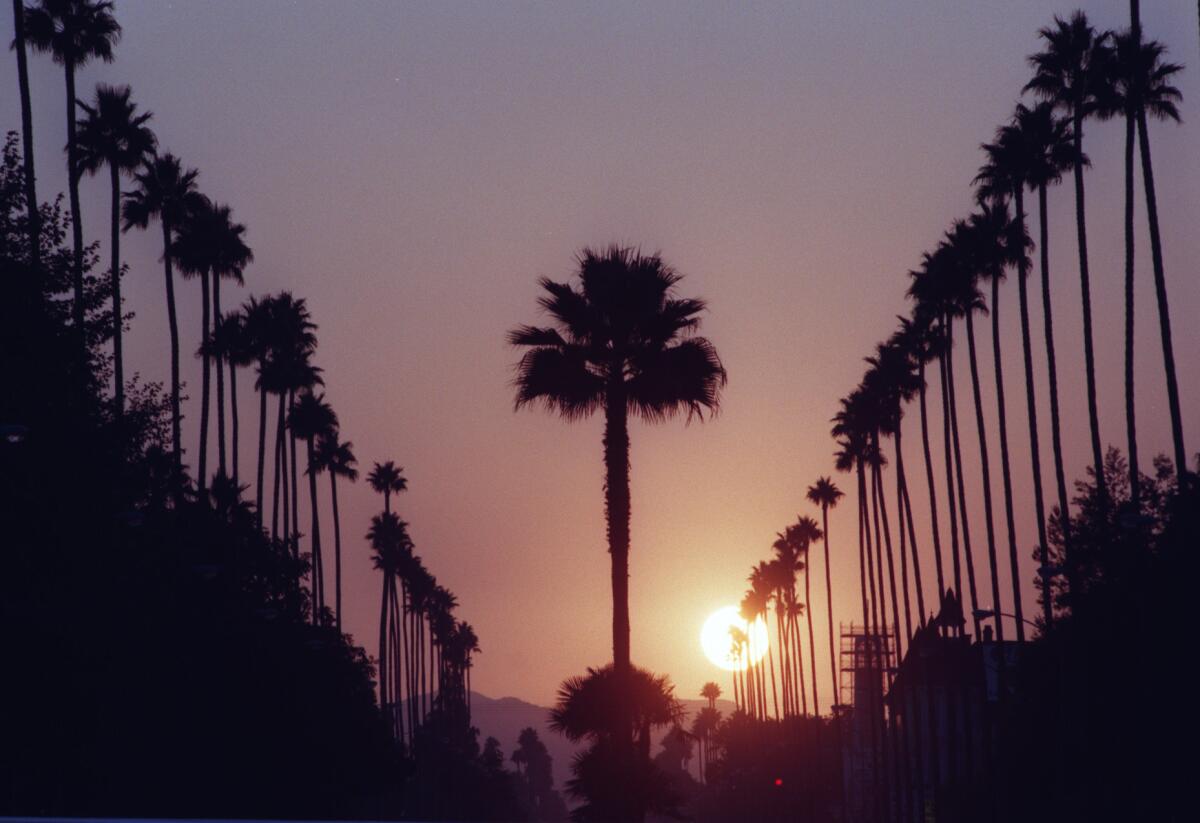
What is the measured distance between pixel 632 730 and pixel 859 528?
67.1 m

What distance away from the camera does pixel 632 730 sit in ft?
104

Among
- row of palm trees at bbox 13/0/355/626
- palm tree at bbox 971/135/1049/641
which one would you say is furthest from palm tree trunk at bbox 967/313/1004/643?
row of palm trees at bbox 13/0/355/626

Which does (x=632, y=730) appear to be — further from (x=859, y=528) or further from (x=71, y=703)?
(x=859, y=528)

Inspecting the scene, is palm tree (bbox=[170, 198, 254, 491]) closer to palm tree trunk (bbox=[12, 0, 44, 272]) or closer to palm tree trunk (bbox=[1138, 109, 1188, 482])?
palm tree trunk (bbox=[12, 0, 44, 272])

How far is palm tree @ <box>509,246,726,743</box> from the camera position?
3256cm

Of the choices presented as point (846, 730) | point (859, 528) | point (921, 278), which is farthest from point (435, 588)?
point (921, 278)

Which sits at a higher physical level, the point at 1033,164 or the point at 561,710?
the point at 1033,164

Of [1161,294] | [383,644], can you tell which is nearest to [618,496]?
[1161,294]

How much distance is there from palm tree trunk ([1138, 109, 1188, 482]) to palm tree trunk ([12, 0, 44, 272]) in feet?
91.7

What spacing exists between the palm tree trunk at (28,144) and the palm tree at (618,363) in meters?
9.91

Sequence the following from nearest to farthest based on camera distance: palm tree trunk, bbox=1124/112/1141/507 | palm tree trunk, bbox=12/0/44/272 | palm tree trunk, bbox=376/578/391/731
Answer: palm tree trunk, bbox=12/0/44/272, palm tree trunk, bbox=1124/112/1141/507, palm tree trunk, bbox=376/578/391/731

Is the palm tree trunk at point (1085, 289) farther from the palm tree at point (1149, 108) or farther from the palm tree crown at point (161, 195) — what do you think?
the palm tree crown at point (161, 195)

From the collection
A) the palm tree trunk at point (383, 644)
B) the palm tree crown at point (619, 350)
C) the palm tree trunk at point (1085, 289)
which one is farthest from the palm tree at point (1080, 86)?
the palm tree trunk at point (383, 644)

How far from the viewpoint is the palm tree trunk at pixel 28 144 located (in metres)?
32.1
